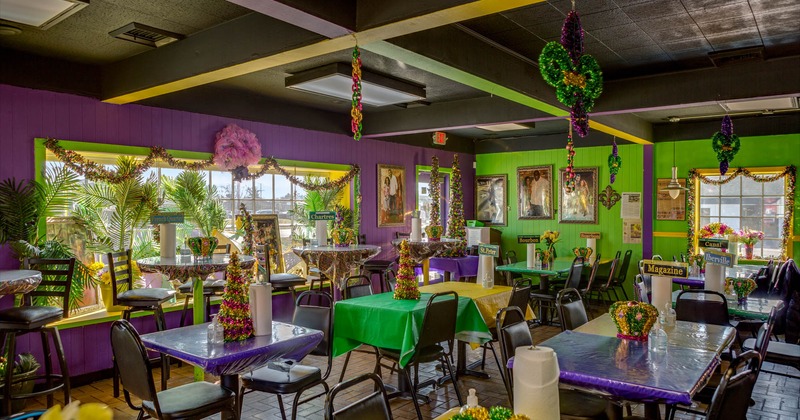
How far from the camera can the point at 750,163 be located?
813 centimetres

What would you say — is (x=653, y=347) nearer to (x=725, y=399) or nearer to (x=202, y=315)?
(x=725, y=399)

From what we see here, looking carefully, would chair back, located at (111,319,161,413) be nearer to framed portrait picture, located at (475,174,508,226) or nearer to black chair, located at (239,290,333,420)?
black chair, located at (239,290,333,420)

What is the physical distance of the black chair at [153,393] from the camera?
271 cm

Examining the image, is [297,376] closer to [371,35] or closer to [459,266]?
[371,35]

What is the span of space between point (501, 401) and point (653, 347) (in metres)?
1.70

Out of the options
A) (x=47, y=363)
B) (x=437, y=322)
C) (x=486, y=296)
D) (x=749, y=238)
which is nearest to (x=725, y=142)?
(x=749, y=238)

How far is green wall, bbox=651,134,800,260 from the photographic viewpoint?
785 centimetres

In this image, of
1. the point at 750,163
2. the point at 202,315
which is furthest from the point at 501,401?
the point at 750,163

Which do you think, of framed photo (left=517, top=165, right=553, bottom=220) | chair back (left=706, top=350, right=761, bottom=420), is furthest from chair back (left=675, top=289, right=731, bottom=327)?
framed photo (left=517, top=165, right=553, bottom=220)

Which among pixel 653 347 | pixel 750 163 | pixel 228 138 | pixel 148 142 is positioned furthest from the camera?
pixel 750 163

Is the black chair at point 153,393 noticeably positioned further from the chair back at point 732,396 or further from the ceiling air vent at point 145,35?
the chair back at point 732,396

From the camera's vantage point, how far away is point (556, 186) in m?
9.84

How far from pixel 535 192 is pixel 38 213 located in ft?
25.7

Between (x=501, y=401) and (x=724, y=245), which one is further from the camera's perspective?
(x=724, y=245)
